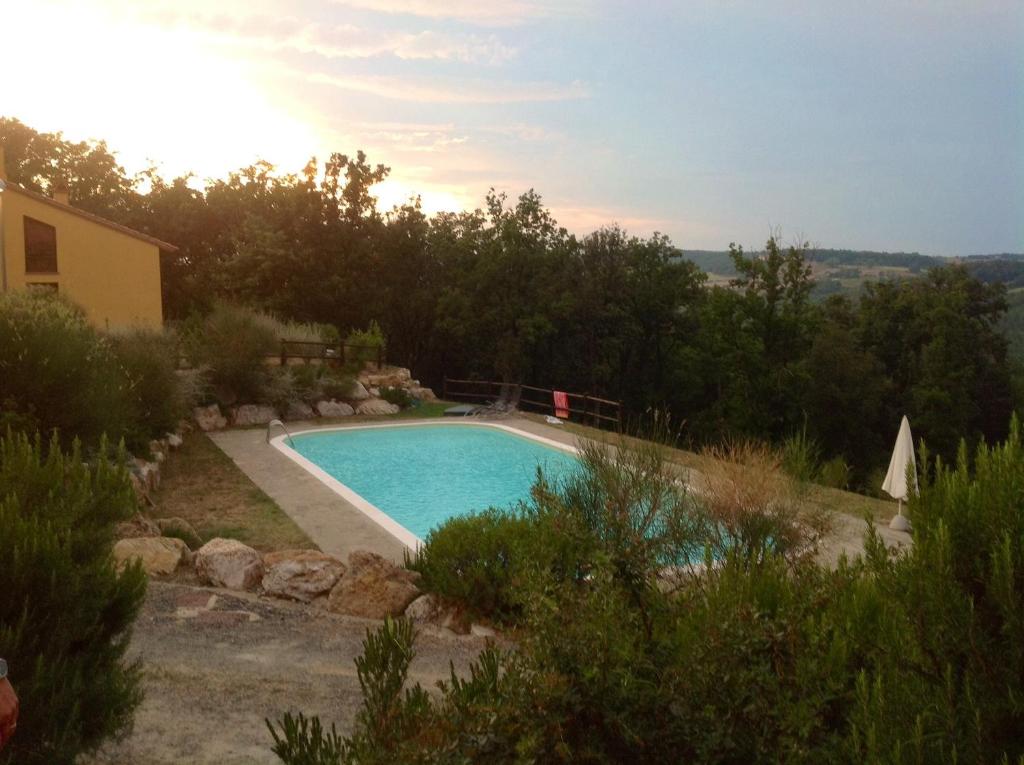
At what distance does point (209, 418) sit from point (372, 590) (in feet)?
29.9

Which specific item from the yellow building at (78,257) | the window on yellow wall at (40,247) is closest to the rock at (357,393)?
the yellow building at (78,257)

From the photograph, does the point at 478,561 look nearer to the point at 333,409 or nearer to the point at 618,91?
the point at 333,409

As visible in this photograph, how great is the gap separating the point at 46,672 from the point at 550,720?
1536 millimetres

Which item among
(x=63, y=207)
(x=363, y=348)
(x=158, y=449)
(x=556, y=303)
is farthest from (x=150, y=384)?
(x=556, y=303)

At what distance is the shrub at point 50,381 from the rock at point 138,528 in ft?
4.15

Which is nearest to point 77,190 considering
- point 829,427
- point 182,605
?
point 829,427

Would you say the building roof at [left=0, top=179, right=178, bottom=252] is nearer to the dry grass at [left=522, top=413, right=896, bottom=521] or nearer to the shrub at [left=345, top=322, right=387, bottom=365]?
the shrub at [left=345, top=322, right=387, bottom=365]

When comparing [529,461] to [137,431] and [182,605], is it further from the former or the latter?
[182,605]

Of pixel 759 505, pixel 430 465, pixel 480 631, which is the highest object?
pixel 759 505

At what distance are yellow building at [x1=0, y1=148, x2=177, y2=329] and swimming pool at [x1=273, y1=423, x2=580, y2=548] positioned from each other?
5933mm

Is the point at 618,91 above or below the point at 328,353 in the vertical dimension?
above

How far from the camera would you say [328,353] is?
18312 millimetres

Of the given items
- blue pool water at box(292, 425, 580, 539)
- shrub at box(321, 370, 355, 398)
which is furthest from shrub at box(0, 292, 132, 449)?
shrub at box(321, 370, 355, 398)

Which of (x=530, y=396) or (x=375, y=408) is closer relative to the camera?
(x=375, y=408)
